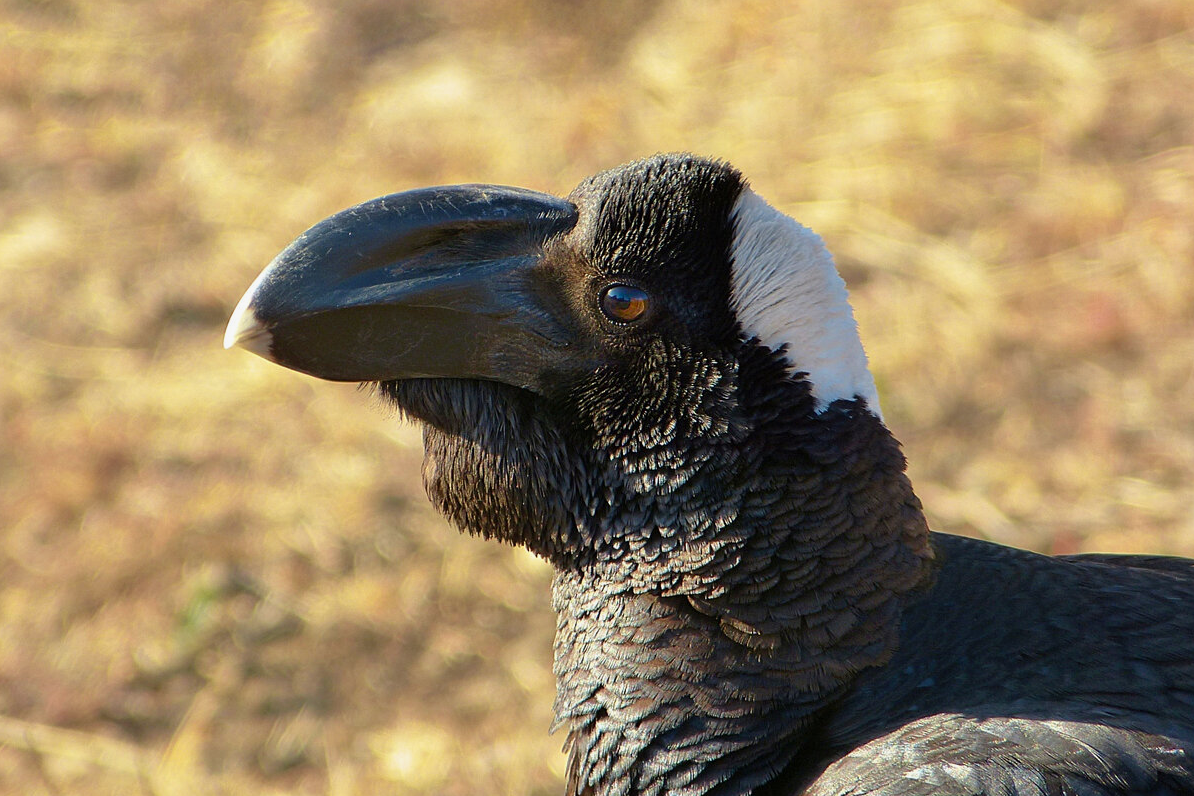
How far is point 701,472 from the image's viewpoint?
287 centimetres

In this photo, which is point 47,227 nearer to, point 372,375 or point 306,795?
point 306,795

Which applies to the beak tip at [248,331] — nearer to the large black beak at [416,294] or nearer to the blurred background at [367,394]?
the large black beak at [416,294]

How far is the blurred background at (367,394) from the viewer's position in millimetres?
5703

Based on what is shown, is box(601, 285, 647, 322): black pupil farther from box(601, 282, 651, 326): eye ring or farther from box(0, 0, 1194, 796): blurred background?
box(0, 0, 1194, 796): blurred background

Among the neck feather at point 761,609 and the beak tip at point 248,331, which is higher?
the beak tip at point 248,331

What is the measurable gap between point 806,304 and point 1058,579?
1.00 metres

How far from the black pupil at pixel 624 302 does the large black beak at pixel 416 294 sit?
0.14 m

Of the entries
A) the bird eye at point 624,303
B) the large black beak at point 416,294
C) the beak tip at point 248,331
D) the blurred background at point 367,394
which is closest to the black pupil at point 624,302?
the bird eye at point 624,303

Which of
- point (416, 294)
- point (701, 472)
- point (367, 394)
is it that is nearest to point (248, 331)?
point (416, 294)

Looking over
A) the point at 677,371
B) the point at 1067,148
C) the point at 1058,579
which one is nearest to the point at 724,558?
the point at 677,371

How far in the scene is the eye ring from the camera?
2936 mm

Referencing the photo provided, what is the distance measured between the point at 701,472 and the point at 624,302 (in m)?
0.46

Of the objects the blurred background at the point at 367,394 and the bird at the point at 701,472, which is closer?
the bird at the point at 701,472

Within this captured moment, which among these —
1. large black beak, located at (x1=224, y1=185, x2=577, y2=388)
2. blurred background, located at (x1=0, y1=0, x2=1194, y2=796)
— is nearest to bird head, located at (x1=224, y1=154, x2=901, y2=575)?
large black beak, located at (x1=224, y1=185, x2=577, y2=388)
